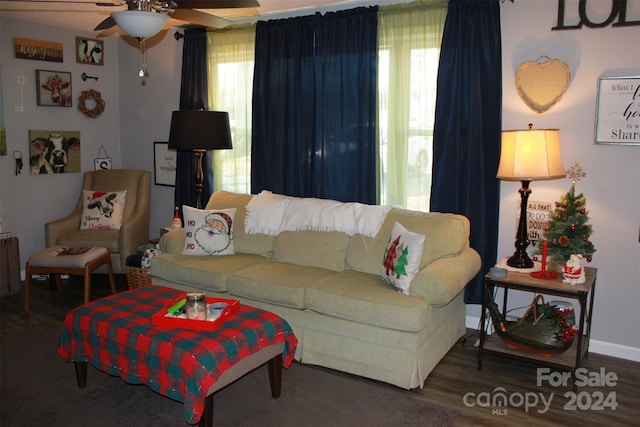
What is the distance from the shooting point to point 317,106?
172 inches

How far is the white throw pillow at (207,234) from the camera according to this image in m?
4.08

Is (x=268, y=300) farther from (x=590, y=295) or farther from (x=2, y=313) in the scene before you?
(x=2, y=313)

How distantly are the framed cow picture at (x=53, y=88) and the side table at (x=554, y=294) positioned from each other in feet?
14.1

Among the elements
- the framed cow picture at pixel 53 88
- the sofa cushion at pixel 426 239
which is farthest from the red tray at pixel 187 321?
the framed cow picture at pixel 53 88

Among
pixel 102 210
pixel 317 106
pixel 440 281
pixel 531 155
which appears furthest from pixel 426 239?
pixel 102 210

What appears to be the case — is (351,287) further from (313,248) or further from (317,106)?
(317,106)

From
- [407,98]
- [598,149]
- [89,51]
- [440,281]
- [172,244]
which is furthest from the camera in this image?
[89,51]

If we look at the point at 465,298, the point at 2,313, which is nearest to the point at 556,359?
the point at 465,298

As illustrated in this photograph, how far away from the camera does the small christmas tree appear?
130 inches

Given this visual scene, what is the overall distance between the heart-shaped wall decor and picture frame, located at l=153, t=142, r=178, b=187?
130 inches

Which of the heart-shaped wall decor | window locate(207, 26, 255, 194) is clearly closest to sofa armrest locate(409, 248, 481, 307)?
the heart-shaped wall decor

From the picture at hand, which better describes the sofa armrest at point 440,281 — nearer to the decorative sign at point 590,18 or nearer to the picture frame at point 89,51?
the decorative sign at point 590,18

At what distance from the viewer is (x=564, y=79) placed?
3.48 m

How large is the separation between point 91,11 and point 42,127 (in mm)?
1346
